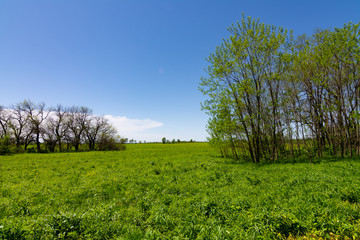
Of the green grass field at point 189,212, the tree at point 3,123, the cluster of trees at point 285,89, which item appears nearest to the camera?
the green grass field at point 189,212

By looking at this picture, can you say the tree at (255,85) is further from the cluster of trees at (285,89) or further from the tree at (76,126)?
the tree at (76,126)

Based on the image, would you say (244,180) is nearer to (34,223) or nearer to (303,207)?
(303,207)

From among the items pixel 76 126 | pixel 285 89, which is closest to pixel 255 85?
pixel 285 89

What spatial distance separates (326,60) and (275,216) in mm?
19332

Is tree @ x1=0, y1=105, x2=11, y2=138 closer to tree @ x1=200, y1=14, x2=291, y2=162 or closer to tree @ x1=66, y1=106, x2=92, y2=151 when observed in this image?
tree @ x1=66, y1=106, x2=92, y2=151

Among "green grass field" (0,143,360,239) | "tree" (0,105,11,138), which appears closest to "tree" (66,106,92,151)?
"tree" (0,105,11,138)

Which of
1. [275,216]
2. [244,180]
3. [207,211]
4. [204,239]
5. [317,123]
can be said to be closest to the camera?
[204,239]

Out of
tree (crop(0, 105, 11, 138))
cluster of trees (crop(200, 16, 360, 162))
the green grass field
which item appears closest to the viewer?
the green grass field

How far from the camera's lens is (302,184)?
26.2 feet

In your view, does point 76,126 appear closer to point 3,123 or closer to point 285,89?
point 3,123

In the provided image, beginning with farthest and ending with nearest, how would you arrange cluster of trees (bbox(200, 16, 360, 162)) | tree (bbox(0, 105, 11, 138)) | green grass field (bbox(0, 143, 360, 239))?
tree (bbox(0, 105, 11, 138)) < cluster of trees (bbox(200, 16, 360, 162)) < green grass field (bbox(0, 143, 360, 239))

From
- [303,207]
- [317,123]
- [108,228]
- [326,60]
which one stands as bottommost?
[108,228]

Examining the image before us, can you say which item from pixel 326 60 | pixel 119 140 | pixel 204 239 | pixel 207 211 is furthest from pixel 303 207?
pixel 119 140

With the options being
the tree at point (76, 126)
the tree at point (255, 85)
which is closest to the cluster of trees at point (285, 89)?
the tree at point (255, 85)
